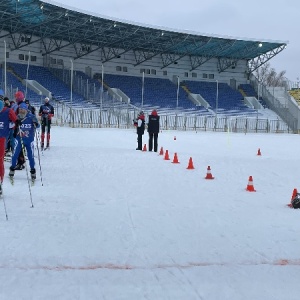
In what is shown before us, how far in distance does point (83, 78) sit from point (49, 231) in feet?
162

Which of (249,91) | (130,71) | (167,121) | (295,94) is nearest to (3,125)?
(167,121)

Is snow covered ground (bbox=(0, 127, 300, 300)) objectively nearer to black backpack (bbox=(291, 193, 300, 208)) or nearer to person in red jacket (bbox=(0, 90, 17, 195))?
black backpack (bbox=(291, 193, 300, 208))

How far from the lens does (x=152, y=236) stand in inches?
235

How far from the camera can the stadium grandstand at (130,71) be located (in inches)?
1782

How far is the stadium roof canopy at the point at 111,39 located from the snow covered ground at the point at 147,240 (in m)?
37.2

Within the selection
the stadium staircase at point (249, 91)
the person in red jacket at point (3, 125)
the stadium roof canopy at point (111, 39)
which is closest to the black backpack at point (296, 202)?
the person in red jacket at point (3, 125)

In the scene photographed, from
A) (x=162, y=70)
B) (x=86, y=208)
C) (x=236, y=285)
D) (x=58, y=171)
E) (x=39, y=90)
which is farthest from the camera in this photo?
(x=162, y=70)

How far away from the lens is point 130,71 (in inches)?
2397

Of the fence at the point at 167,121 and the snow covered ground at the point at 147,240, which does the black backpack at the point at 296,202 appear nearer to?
the snow covered ground at the point at 147,240

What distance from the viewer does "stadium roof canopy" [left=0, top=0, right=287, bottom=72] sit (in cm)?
4562

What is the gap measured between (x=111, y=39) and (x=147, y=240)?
52.4 meters

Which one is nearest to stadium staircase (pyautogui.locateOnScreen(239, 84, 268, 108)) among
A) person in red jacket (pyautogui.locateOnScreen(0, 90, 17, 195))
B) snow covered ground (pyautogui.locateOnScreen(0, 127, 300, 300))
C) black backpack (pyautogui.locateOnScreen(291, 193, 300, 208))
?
snow covered ground (pyautogui.locateOnScreen(0, 127, 300, 300))

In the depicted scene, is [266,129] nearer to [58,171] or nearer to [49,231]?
[58,171]

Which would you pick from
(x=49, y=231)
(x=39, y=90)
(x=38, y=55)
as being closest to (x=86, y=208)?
(x=49, y=231)
